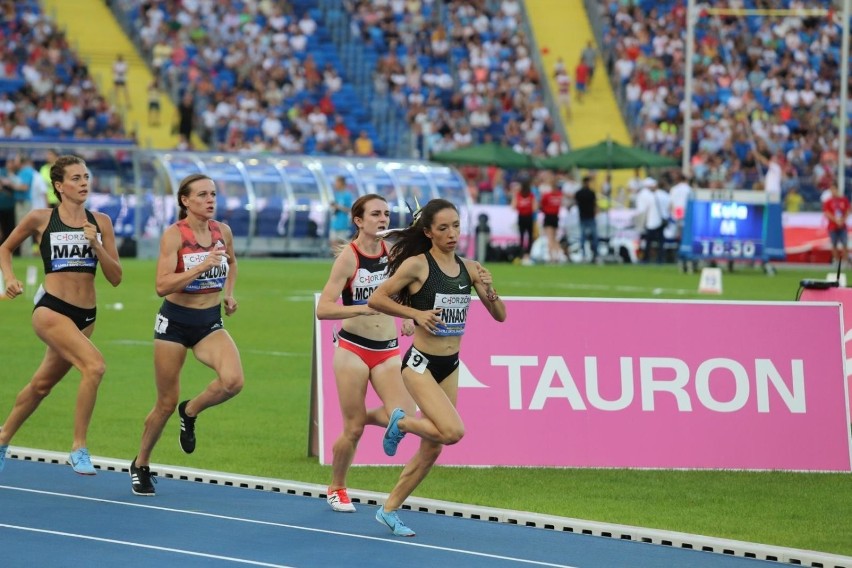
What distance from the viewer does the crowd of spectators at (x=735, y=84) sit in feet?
147

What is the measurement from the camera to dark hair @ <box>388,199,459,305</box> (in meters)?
9.03

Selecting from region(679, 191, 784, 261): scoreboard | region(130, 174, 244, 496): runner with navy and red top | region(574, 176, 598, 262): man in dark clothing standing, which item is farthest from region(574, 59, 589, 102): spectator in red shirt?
region(130, 174, 244, 496): runner with navy and red top

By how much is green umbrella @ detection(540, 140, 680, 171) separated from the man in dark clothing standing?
221cm

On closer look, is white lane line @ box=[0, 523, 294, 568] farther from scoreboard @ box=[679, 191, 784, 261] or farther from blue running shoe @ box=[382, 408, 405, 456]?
scoreboard @ box=[679, 191, 784, 261]

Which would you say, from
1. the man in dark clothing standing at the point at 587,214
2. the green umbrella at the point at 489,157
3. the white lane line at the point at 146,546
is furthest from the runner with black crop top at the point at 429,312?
the green umbrella at the point at 489,157

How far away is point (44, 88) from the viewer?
41.7m

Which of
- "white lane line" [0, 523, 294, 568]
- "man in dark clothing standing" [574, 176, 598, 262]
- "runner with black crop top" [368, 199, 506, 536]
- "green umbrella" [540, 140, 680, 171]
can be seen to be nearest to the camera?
"white lane line" [0, 523, 294, 568]

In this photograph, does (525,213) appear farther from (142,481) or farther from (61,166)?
(142,481)

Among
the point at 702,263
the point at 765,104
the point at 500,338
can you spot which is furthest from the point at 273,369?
the point at 765,104

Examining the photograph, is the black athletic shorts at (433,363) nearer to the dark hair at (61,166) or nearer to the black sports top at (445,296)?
the black sports top at (445,296)

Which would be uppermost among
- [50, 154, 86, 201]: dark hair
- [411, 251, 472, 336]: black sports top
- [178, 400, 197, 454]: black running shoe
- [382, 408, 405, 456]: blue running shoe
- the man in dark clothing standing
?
[50, 154, 86, 201]: dark hair

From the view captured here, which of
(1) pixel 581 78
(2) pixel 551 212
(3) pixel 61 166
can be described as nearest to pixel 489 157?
(2) pixel 551 212

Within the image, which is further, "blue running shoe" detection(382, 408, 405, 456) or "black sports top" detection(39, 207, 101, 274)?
"black sports top" detection(39, 207, 101, 274)

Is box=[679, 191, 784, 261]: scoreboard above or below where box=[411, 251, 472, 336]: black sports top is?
below
